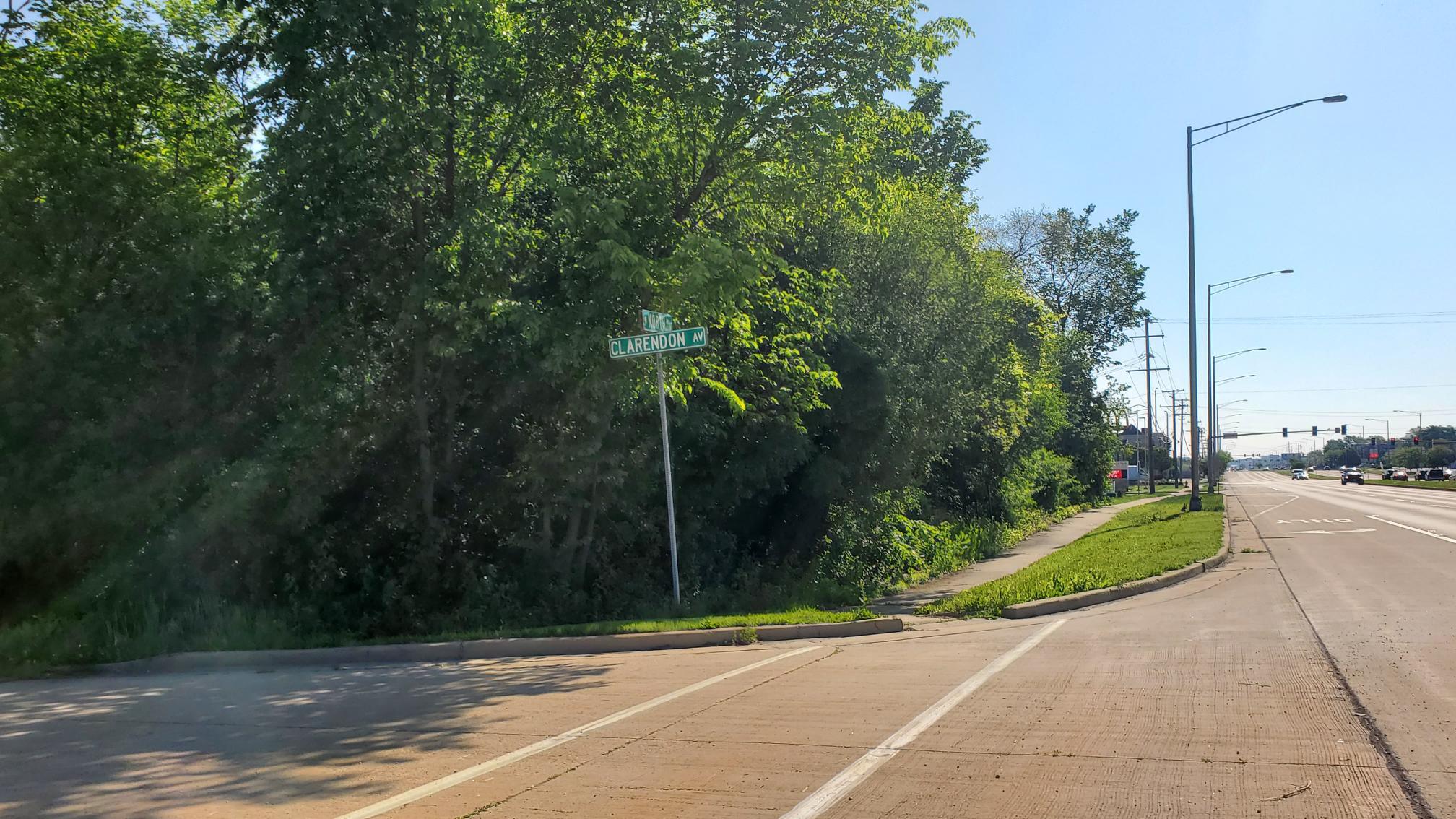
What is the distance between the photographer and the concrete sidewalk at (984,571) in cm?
1596

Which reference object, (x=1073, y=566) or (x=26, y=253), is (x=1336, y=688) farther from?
(x=26, y=253)

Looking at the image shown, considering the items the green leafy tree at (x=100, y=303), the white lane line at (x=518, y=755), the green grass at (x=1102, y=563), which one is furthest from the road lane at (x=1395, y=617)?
the green leafy tree at (x=100, y=303)

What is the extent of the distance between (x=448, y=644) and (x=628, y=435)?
165 inches

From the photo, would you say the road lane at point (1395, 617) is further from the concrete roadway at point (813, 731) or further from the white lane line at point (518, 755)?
the white lane line at point (518, 755)

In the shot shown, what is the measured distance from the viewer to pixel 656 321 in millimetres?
12383

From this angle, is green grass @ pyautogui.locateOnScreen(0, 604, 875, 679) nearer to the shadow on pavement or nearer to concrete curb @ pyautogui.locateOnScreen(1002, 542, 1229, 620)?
the shadow on pavement

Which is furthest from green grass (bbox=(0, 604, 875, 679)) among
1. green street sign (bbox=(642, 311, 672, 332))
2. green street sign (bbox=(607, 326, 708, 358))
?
green street sign (bbox=(642, 311, 672, 332))

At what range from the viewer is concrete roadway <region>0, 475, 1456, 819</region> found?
17.9ft

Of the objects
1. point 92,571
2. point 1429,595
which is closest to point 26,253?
point 92,571

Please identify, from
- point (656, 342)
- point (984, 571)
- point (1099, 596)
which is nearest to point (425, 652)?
point (656, 342)

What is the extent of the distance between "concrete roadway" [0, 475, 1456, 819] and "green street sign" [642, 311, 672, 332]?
3833 mm

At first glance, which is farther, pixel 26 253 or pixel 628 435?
pixel 628 435

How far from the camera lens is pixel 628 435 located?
1448 centimetres

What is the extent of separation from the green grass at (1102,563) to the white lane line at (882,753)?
472 cm
